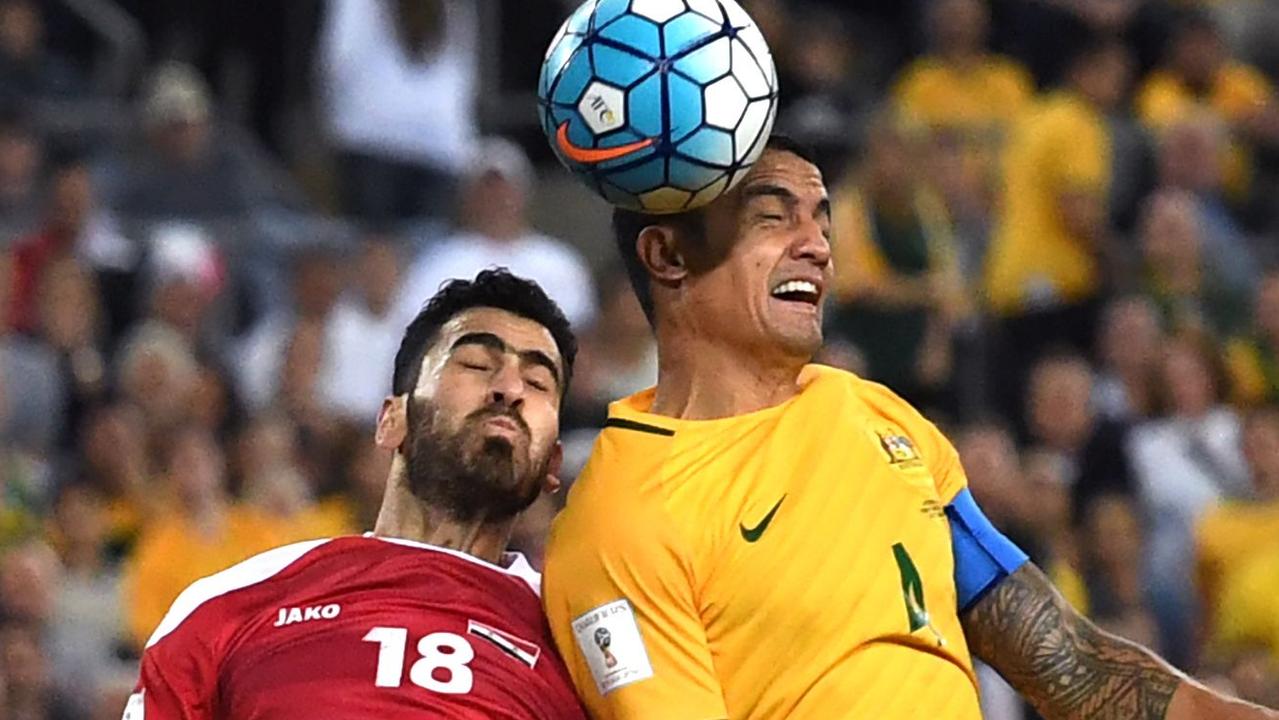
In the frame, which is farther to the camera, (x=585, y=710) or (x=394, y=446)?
(x=394, y=446)

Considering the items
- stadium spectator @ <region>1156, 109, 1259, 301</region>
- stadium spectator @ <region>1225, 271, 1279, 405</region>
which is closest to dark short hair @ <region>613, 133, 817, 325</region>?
stadium spectator @ <region>1225, 271, 1279, 405</region>

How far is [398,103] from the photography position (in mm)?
11828

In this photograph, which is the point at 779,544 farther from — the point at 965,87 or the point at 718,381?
the point at 965,87

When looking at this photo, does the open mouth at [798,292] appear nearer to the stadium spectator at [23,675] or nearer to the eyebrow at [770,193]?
the eyebrow at [770,193]

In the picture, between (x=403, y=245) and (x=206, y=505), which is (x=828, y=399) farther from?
(x=403, y=245)

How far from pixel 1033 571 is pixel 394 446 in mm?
1455

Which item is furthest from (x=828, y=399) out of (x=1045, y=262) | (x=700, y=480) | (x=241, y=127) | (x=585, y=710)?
(x=241, y=127)

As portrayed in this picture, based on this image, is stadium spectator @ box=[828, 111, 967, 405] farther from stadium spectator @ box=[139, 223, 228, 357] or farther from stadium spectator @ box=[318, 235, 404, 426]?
stadium spectator @ box=[139, 223, 228, 357]

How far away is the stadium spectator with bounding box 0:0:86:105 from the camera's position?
12.1 metres

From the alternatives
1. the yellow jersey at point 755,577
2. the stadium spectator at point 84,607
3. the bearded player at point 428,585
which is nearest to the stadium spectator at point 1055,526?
the stadium spectator at point 84,607

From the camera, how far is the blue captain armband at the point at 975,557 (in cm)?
532

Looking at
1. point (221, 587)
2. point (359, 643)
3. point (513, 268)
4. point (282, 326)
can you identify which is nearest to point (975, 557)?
point (359, 643)

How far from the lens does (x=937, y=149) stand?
11.7 metres

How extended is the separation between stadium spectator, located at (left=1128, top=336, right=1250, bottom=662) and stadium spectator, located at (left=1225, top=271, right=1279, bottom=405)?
0.52 ft
